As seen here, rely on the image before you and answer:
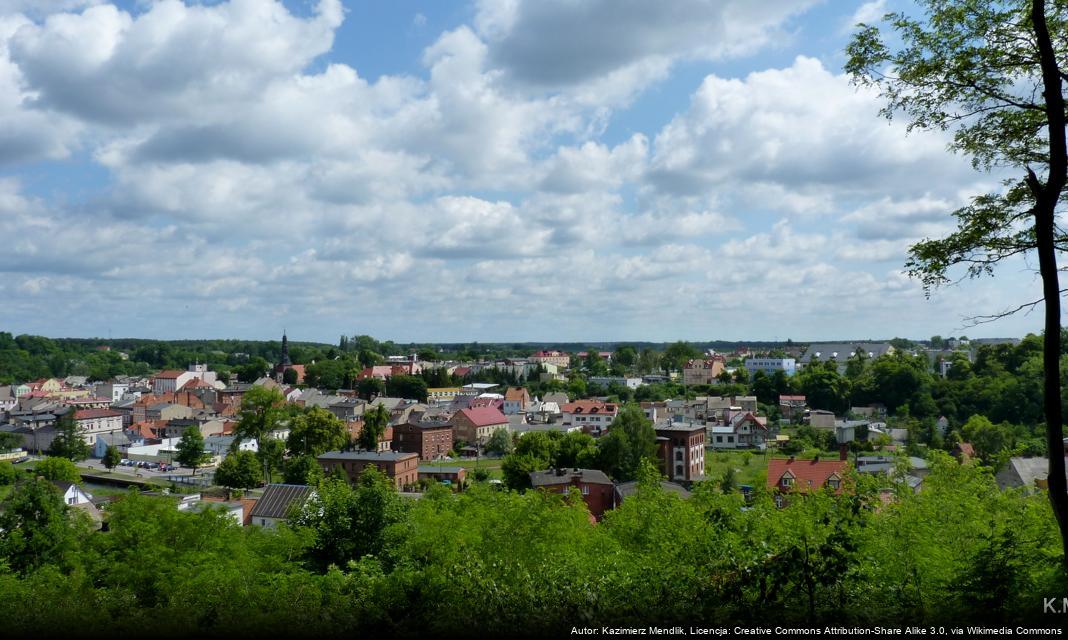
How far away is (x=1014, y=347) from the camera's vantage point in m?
65.8

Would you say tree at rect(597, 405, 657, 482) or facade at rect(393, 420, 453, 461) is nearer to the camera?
tree at rect(597, 405, 657, 482)

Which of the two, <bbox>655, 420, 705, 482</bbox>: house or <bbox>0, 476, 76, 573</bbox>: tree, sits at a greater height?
<bbox>0, 476, 76, 573</bbox>: tree

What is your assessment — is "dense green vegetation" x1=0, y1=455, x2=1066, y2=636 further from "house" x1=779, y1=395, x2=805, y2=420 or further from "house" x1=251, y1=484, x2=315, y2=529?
"house" x1=779, y1=395, x2=805, y2=420

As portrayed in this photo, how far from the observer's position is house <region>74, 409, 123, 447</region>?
67106 millimetres

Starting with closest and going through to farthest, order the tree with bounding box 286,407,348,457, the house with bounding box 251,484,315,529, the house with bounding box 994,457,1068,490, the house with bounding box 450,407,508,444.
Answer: the house with bounding box 994,457,1068,490 → the house with bounding box 251,484,315,529 → the tree with bounding box 286,407,348,457 → the house with bounding box 450,407,508,444

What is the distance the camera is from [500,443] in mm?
59219

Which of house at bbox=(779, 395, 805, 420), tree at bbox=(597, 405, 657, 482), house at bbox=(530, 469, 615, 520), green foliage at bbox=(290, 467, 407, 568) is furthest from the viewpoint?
house at bbox=(779, 395, 805, 420)

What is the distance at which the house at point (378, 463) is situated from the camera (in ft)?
138

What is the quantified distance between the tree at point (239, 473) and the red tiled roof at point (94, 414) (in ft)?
110

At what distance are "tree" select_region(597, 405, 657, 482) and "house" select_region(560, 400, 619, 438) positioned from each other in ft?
84.5

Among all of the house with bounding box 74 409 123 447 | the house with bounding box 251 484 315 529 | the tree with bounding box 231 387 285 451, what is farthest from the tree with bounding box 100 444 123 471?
the house with bounding box 251 484 315 529

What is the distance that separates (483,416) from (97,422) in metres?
35.8

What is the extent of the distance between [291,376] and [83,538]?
96.6m

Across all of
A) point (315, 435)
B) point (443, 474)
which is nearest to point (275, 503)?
point (443, 474)
